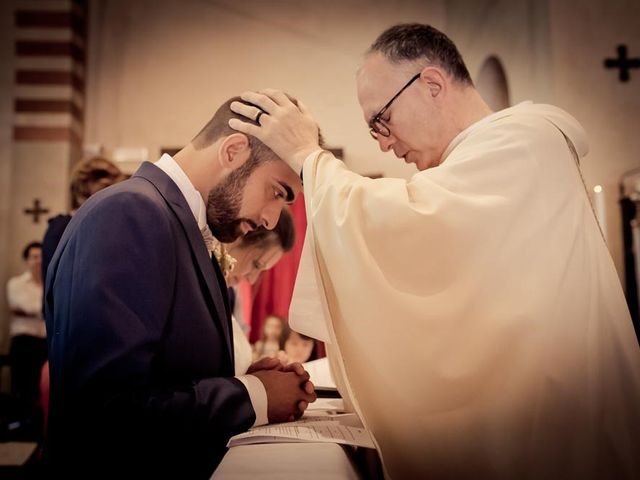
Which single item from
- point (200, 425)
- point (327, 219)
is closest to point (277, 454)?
point (200, 425)

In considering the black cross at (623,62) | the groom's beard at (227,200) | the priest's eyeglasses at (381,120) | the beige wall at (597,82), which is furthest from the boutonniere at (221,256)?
the black cross at (623,62)

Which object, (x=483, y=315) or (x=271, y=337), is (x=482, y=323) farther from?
(x=271, y=337)

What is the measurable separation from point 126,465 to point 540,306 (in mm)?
979

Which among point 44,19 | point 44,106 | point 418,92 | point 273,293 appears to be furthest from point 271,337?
point 44,19

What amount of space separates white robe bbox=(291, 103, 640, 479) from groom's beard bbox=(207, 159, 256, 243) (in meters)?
0.40

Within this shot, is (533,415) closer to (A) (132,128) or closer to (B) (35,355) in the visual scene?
(B) (35,355)

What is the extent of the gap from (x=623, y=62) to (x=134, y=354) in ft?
14.9

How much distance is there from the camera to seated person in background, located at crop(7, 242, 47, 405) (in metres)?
5.57

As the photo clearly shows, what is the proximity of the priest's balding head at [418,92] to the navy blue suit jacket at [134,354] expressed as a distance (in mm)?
810

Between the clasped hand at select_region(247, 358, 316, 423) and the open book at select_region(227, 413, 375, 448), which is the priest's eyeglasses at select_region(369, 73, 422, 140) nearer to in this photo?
the clasped hand at select_region(247, 358, 316, 423)

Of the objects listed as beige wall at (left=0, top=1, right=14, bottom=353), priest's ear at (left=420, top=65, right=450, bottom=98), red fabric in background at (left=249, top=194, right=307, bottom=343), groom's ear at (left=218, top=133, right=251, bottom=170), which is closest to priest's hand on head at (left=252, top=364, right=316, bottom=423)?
groom's ear at (left=218, top=133, right=251, bottom=170)

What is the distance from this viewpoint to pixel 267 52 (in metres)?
7.02

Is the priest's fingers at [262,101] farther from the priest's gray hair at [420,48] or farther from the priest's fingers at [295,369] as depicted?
the priest's fingers at [295,369]

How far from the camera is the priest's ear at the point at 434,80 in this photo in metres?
1.87
